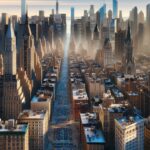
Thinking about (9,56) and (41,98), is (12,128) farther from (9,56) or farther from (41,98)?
(9,56)

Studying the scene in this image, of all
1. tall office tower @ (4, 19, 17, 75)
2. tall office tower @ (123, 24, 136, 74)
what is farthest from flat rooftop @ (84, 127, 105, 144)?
tall office tower @ (123, 24, 136, 74)

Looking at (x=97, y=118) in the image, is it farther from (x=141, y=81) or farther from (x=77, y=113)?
(x=141, y=81)

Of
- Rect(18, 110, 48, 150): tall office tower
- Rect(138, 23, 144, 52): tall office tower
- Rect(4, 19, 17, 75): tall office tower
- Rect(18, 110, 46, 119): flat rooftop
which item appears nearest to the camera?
Rect(18, 110, 48, 150): tall office tower

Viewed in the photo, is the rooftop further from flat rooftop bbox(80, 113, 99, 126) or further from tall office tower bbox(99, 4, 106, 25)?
tall office tower bbox(99, 4, 106, 25)

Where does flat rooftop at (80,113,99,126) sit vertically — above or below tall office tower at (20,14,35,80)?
below

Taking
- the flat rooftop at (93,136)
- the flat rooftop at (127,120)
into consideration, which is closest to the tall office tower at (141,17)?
the flat rooftop at (93,136)

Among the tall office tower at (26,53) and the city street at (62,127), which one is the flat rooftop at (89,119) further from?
the tall office tower at (26,53)

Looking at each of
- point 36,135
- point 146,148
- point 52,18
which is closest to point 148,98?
point 146,148
